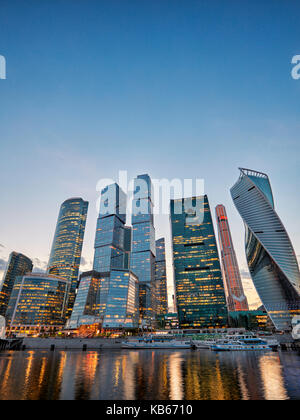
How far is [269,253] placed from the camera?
159 m

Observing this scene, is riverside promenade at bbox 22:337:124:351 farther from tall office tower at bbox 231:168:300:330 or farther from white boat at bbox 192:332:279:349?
tall office tower at bbox 231:168:300:330

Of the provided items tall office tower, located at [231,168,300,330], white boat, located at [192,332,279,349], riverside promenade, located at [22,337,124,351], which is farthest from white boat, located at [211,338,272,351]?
tall office tower, located at [231,168,300,330]

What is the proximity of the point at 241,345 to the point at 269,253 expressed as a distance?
82.8 metres

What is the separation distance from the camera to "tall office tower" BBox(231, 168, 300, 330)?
525 ft

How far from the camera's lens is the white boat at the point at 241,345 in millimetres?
92062

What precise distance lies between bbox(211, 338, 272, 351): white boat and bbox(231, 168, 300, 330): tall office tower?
7365 cm

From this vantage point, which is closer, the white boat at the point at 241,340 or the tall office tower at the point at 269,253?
the white boat at the point at 241,340

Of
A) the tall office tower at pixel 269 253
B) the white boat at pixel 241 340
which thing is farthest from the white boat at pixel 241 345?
the tall office tower at pixel 269 253

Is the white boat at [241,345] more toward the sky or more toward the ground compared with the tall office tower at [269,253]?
more toward the ground

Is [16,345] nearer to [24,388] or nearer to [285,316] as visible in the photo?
[24,388]

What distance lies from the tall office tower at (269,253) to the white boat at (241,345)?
242ft

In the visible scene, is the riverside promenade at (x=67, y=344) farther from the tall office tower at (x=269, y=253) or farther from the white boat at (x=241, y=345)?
the tall office tower at (x=269, y=253)

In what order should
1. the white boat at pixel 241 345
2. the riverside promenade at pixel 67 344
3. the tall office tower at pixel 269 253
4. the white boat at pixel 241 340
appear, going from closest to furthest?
Result: the white boat at pixel 241 345, the white boat at pixel 241 340, the riverside promenade at pixel 67 344, the tall office tower at pixel 269 253
